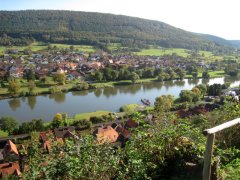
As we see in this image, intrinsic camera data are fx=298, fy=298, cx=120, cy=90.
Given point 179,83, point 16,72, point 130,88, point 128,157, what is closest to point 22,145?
point 128,157

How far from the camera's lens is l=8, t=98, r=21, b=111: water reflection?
21641 millimetres

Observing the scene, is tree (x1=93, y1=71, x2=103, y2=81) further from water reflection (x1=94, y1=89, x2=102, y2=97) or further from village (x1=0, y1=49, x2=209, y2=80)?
water reflection (x1=94, y1=89, x2=102, y2=97)

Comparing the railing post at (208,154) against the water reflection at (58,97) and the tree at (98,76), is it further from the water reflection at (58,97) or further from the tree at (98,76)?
the tree at (98,76)

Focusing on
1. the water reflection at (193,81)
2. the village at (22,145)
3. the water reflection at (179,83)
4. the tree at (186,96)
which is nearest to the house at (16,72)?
the water reflection at (179,83)

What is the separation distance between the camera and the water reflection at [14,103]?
21.6 meters

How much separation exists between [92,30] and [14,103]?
6848 centimetres

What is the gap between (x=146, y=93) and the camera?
27734 millimetres

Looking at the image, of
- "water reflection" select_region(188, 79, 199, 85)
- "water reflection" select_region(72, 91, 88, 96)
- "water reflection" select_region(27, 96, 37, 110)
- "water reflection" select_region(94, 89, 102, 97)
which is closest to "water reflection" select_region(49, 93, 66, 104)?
"water reflection" select_region(72, 91, 88, 96)

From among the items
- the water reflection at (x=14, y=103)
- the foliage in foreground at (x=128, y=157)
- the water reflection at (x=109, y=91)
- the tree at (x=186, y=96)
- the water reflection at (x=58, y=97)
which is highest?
the foliage in foreground at (x=128, y=157)

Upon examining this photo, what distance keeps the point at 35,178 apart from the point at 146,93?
25.3 m

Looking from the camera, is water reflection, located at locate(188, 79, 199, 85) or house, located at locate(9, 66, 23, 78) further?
water reflection, located at locate(188, 79, 199, 85)

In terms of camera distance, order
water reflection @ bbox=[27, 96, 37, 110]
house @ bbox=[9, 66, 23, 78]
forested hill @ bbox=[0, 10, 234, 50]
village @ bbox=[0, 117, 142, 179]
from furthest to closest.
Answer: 1. forested hill @ bbox=[0, 10, 234, 50]
2. house @ bbox=[9, 66, 23, 78]
3. water reflection @ bbox=[27, 96, 37, 110]
4. village @ bbox=[0, 117, 142, 179]

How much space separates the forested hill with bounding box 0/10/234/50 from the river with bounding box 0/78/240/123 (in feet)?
136

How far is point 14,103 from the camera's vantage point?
22766mm
